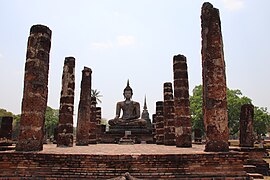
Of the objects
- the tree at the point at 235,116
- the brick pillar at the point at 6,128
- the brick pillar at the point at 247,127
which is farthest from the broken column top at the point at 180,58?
the tree at the point at 235,116

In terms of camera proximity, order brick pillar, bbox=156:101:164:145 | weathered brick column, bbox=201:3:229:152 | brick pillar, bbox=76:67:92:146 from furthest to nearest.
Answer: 1. brick pillar, bbox=156:101:164:145
2. brick pillar, bbox=76:67:92:146
3. weathered brick column, bbox=201:3:229:152

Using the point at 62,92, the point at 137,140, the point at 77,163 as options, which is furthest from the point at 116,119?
the point at 77,163

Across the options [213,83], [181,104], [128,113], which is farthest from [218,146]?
[128,113]

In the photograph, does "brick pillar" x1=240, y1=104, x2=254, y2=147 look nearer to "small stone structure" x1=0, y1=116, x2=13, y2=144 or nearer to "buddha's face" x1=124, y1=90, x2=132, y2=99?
"buddha's face" x1=124, y1=90, x2=132, y2=99

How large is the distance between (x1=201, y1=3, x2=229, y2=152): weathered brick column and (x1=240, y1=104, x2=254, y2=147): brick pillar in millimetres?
6727

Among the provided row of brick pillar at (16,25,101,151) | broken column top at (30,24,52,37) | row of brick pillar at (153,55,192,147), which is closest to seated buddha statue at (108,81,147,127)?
row of brick pillar at (153,55,192,147)

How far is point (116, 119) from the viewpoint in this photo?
67.4 ft

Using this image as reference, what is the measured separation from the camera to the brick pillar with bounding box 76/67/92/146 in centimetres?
1339

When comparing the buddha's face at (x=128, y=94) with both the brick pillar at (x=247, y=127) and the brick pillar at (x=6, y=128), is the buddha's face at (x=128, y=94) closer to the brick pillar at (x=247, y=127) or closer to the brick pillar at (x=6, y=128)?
the brick pillar at (x=6, y=128)

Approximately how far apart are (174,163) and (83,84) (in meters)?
8.68

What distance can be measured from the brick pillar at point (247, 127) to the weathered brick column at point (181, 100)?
375 centimetres

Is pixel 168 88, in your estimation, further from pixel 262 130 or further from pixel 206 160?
pixel 262 130

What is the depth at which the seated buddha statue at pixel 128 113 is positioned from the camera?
2030 cm

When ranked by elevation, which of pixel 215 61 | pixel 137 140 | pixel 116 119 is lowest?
pixel 137 140
